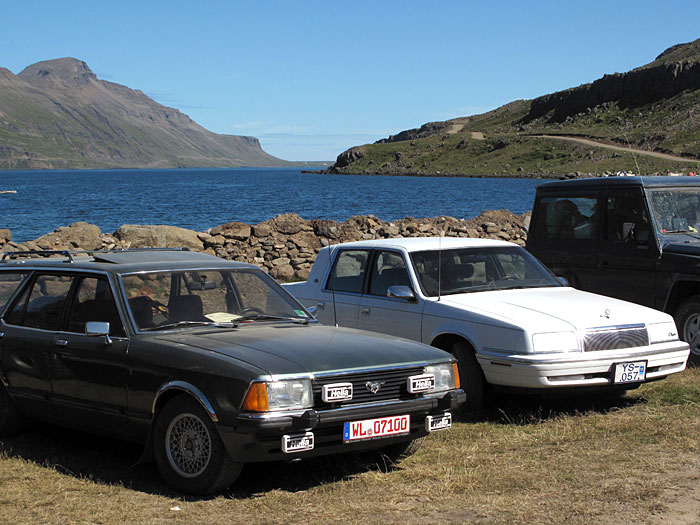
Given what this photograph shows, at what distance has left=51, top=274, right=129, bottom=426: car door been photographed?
5.96 m

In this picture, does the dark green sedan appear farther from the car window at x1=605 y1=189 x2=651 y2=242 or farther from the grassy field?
the car window at x1=605 y1=189 x2=651 y2=242

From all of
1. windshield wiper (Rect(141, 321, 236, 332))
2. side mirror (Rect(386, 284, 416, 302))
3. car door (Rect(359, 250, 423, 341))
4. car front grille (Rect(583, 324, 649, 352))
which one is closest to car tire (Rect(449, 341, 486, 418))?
car door (Rect(359, 250, 423, 341))

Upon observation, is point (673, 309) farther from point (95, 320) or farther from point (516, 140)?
point (516, 140)

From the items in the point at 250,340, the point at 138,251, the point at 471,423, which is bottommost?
the point at 471,423

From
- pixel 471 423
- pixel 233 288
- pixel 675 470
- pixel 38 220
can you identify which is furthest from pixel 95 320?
pixel 38 220

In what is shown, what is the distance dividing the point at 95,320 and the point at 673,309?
637 cm

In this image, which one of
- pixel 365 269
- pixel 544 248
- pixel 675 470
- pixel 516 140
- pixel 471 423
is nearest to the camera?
pixel 675 470

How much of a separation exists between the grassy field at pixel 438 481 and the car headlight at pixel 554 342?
2.06 feet

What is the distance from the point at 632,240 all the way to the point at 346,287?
3427mm

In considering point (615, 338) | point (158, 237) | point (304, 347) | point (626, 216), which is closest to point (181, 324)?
point (304, 347)

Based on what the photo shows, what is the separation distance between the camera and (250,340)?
5844mm

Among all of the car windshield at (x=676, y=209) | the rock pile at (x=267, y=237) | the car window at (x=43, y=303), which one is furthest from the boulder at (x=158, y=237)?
the car window at (x=43, y=303)

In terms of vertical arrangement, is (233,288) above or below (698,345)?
above

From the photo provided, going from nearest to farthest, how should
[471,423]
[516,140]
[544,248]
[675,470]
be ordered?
[675,470] < [471,423] < [544,248] < [516,140]
